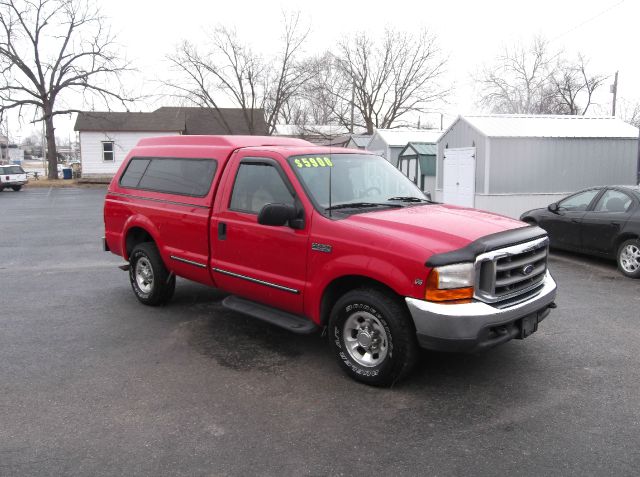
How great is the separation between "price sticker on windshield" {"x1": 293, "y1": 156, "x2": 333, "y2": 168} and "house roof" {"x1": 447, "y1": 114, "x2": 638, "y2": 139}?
11.4 meters

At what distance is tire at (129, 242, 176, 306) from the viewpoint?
6258 millimetres

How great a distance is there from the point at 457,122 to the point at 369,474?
15.3 meters

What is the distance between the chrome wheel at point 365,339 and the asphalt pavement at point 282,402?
0.77ft

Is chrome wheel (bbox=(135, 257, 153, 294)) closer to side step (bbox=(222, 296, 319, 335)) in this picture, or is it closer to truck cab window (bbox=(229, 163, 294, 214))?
side step (bbox=(222, 296, 319, 335))

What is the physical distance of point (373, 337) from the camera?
4176 millimetres

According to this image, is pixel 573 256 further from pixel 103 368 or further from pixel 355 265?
pixel 103 368

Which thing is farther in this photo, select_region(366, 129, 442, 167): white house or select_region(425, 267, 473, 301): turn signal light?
select_region(366, 129, 442, 167): white house

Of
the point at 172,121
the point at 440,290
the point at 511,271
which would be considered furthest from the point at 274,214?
the point at 172,121

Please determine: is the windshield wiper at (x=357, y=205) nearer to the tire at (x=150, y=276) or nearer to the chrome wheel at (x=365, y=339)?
the chrome wheel at (x=365, y=339)

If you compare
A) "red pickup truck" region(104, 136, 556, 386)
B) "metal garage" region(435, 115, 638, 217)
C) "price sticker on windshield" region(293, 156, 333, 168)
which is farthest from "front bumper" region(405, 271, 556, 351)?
"metal garage" region(435, 115, 638, 217)

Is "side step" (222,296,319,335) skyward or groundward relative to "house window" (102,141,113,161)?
groundward

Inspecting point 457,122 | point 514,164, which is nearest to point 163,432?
point 514,164

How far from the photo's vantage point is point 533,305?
4.21 metres

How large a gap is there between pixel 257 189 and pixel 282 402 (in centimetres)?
202
